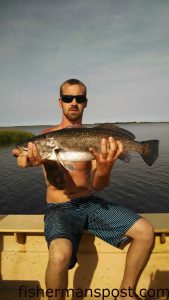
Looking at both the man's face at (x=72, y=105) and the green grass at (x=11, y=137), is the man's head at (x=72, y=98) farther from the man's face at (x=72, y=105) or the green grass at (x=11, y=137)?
the green grass at (x=11, y=137)

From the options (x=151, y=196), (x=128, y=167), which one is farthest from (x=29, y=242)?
(x=128, y=167)

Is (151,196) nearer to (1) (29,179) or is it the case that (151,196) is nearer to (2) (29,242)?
(1) (29,179)

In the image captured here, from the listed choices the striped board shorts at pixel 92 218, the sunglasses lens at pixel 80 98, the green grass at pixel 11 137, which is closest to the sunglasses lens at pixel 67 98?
the sunglasses lens at pixel 80 98

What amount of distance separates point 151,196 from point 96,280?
12.8 meters

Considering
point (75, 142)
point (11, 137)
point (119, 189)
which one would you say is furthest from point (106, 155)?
point (11, 137)

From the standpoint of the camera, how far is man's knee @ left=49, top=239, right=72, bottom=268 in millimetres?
3688

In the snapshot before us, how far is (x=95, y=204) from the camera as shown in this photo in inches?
187

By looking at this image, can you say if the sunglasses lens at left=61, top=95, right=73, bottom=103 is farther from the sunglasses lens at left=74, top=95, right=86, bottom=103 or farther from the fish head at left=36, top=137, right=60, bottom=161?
the fish head at left=36, top=137, right=60, bottom=161

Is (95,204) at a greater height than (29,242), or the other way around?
(95,204)

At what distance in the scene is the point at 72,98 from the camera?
513cm

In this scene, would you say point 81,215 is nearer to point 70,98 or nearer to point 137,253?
point 137,253

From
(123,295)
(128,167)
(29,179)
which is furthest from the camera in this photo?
(128,167)

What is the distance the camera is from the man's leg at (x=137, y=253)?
4.29 meters

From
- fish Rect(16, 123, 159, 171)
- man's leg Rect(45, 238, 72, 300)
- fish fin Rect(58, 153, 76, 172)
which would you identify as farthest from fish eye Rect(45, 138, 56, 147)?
man's leg Rect(45, 238, 72, 300)
